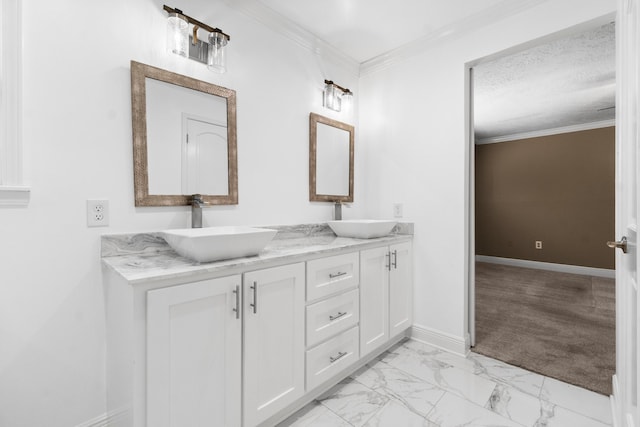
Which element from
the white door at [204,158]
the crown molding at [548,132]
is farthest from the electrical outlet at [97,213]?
the crown molding at [548,132]

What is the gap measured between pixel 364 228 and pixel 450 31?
5.34 ft

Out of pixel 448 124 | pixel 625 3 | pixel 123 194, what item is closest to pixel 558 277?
pixel 448 124

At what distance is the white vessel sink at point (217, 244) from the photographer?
1.22 m

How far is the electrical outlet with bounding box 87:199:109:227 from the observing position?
1.38 m

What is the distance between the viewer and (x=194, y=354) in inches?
45.3

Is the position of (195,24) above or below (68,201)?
above

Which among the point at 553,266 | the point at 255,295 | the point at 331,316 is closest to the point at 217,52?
the point at 255,295

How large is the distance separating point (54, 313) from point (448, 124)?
2.59 m

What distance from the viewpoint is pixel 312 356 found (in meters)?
1.62

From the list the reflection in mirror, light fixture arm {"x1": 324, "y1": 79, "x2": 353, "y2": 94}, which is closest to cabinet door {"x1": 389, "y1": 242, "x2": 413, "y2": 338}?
the reflection in mirror

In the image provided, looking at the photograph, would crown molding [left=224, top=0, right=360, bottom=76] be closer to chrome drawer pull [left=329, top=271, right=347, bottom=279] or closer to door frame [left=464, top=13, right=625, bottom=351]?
door frame [left=464, top=13, right=625, bottom=351]

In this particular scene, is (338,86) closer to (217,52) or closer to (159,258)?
(217,52)

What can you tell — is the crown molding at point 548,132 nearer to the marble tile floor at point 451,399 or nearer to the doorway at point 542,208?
the doorway at point 542,208

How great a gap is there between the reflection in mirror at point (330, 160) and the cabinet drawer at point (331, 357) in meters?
1.08
